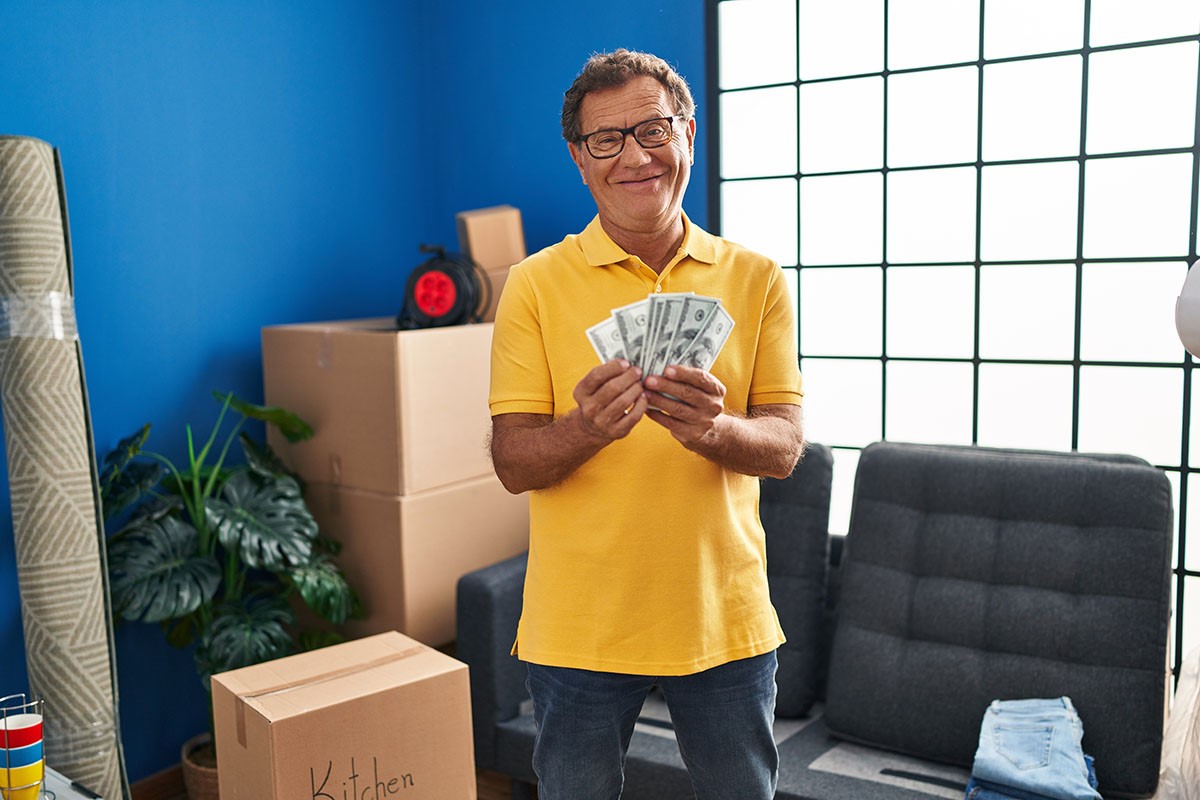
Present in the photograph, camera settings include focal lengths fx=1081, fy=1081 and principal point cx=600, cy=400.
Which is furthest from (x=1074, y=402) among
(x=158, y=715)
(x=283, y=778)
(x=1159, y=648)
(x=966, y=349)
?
(x=158, y=715)

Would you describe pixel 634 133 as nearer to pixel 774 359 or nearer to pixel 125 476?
pixel 774 359

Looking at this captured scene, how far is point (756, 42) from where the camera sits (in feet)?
10.4

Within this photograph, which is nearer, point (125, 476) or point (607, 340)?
point (607, 340)

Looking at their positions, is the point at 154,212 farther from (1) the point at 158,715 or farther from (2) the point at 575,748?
(2) the point at 575,748

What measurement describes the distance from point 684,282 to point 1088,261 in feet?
5.04

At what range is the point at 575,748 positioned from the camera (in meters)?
1.62

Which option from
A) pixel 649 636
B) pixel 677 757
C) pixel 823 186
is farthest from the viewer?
pixel 823 186

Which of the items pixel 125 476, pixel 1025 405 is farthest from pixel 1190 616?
pixel 125 476

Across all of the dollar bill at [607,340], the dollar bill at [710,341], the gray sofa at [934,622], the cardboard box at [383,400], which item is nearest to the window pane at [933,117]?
the gray sofa at [934,622]

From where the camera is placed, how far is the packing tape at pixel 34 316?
2.37 m

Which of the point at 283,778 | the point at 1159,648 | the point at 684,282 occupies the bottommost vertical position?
the point at 283,778

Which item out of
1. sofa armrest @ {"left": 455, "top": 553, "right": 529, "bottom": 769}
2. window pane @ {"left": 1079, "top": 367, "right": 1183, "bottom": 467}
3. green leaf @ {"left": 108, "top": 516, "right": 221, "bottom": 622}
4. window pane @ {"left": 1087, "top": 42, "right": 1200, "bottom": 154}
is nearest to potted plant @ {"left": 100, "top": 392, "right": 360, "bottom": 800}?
green leaf @ {"left": 108, "top": 516, "right": 221, "bottom": 622}

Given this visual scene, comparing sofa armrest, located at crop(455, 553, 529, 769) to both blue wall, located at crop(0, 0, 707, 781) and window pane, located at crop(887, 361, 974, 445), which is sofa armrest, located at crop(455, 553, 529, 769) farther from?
window pane, located at crop(887, 361, 974, 445)

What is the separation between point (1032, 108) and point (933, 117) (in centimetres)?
26
